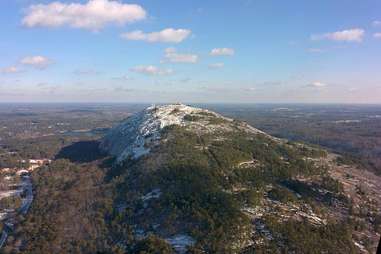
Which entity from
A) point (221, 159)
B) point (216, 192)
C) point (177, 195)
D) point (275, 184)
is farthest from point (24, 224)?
point (275, 184)

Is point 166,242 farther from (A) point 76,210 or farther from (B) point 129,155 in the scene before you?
(B) point 129,155

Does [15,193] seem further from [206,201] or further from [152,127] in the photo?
[206,201]

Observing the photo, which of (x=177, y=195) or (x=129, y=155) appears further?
(x=129, y=155)

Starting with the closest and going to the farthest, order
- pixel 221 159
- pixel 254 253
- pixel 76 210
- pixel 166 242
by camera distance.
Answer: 1. pixel 254 253
2. pixel 166 242
3. pixel 76 210
4. pixel 221 159

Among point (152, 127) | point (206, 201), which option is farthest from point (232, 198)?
point (152, 127)

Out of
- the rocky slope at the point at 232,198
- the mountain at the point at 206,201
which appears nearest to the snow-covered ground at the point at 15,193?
the mountain at the point at 206,201

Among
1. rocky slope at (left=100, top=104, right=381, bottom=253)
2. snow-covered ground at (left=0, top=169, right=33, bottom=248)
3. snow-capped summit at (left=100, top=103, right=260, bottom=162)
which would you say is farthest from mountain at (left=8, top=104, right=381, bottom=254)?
snow-covered ground at (left=0, top=169, right=33, bottom=248)

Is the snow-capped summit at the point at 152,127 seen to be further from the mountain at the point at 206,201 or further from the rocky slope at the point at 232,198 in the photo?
the mountain at the point at 206,201
